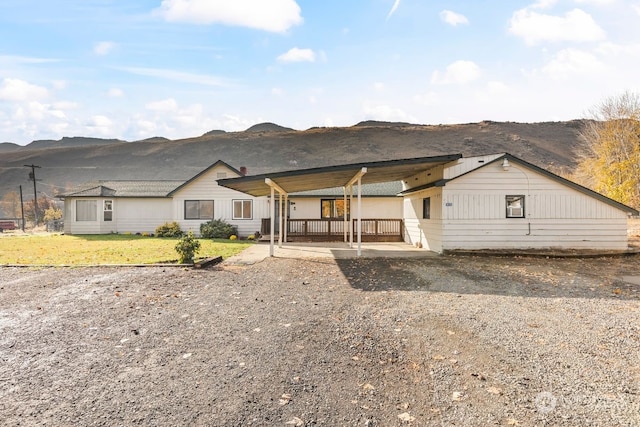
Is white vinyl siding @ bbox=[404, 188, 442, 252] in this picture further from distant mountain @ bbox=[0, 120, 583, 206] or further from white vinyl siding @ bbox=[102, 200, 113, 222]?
distant mountain @ bbox=[0, 120, 583, 206]

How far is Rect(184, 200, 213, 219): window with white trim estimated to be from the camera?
21422 mm

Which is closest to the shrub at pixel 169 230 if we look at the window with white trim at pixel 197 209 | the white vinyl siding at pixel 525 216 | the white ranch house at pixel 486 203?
the window with white trim at pixel 197 209

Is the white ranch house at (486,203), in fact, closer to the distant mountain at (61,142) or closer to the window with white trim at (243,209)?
the window with white trim at (243,209)

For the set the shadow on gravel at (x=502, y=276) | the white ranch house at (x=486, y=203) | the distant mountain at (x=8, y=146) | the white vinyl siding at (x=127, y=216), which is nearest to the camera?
the shadow on gravel at (x=502, y=276)

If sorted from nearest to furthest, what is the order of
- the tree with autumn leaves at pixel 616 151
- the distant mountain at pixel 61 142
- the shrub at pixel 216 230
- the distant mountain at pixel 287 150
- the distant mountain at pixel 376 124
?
the shrub at pixel 216 230, the tree with autumn leaves at pixel 616 151, the distant mountain at pixel 287 150, the distant mountain at pixel 376 124, the distant mountain at pixel 61 142

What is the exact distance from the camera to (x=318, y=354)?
379cm

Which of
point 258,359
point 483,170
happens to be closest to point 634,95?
point 483,170

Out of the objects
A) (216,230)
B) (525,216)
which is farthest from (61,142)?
(525,216)

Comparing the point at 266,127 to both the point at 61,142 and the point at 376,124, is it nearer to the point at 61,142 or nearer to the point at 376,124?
the point at 376,124

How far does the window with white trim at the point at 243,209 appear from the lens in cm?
2120

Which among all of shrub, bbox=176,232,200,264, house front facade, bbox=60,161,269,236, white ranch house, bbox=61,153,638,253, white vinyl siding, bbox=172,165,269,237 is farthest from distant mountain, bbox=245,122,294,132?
shrub, bbox=176,232,200,264

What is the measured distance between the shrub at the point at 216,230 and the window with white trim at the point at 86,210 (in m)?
7.58

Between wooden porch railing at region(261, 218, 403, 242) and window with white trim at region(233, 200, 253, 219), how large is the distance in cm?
142

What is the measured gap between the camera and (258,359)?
3678mm
